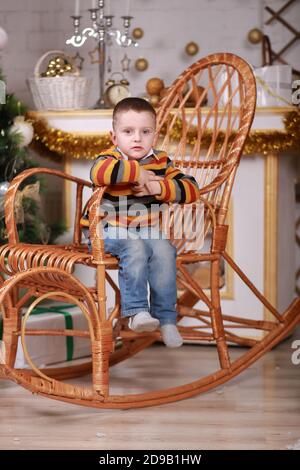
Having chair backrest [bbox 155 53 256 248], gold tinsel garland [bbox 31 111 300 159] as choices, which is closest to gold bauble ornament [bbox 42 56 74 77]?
gold tinsel garland [bbox 31 111 300 159]

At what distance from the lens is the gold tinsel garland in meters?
2.91

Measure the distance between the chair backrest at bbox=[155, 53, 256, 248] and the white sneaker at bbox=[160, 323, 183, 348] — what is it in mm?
367

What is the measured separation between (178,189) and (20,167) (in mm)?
865

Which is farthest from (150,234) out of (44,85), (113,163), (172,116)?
(44,85)

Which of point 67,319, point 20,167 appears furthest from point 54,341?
point 20,167

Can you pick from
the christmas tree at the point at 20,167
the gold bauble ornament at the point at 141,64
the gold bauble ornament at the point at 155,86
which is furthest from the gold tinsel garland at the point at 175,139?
the gold bauble ornament at the point at 141,64

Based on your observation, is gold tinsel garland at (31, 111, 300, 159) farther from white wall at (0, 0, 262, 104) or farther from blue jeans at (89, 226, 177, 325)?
blue jeans at (89, 226, 177, 325)

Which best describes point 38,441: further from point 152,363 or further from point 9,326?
point 152,363

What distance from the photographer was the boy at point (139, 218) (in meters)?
2.08

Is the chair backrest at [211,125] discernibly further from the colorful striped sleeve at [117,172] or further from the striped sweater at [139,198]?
the colorful striped sleeve at [117,172]

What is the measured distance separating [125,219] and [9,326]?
0.42 m

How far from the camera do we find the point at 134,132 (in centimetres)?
215

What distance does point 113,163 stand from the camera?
2.06 metres

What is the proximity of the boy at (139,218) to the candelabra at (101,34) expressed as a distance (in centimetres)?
105
